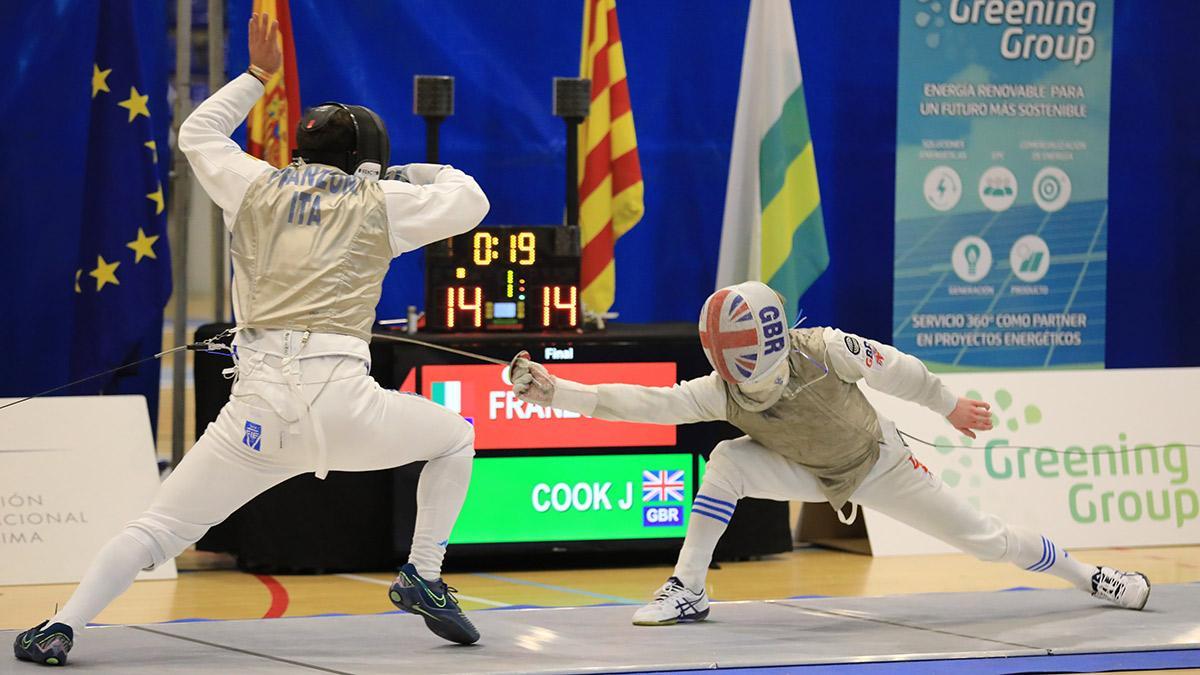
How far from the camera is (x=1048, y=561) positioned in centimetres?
470

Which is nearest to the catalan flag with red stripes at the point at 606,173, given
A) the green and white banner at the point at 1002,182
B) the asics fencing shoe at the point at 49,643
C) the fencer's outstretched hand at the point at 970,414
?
the green and white banner at the point at 1002,182

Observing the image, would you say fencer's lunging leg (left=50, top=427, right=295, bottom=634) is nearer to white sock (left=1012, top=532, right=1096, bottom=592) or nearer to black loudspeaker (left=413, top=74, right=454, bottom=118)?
white sock (left=1012, top=532, right=1096, bottom=592)

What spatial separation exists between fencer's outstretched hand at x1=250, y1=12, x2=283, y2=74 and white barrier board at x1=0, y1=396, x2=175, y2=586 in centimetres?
207

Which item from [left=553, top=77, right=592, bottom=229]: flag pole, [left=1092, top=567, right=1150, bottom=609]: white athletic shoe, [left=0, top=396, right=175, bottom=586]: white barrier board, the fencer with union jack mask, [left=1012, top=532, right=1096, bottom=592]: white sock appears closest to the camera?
the fencer with union jack mask

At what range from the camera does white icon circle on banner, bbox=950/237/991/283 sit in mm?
7637

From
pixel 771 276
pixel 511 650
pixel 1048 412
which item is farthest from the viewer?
pixel 771 276

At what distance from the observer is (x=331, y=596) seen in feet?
17.7

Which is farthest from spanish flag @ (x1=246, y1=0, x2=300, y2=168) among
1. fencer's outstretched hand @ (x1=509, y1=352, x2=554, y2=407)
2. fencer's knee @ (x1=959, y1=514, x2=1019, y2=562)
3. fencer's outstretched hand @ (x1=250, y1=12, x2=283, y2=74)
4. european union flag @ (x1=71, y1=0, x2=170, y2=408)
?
fencer's knee @ (x1=959, y1=514, x2=1019, y2=562)

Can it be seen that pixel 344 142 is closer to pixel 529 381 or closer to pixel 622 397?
pixel 529 381

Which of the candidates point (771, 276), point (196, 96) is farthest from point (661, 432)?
point (196, 96)

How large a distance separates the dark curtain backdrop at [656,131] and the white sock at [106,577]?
3.10 metres

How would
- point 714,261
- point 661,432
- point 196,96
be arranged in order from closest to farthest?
point 661,432 → point 714,261 → point 196,96

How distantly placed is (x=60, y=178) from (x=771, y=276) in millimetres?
3003

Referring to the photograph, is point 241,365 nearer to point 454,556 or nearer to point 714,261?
point 454,556
